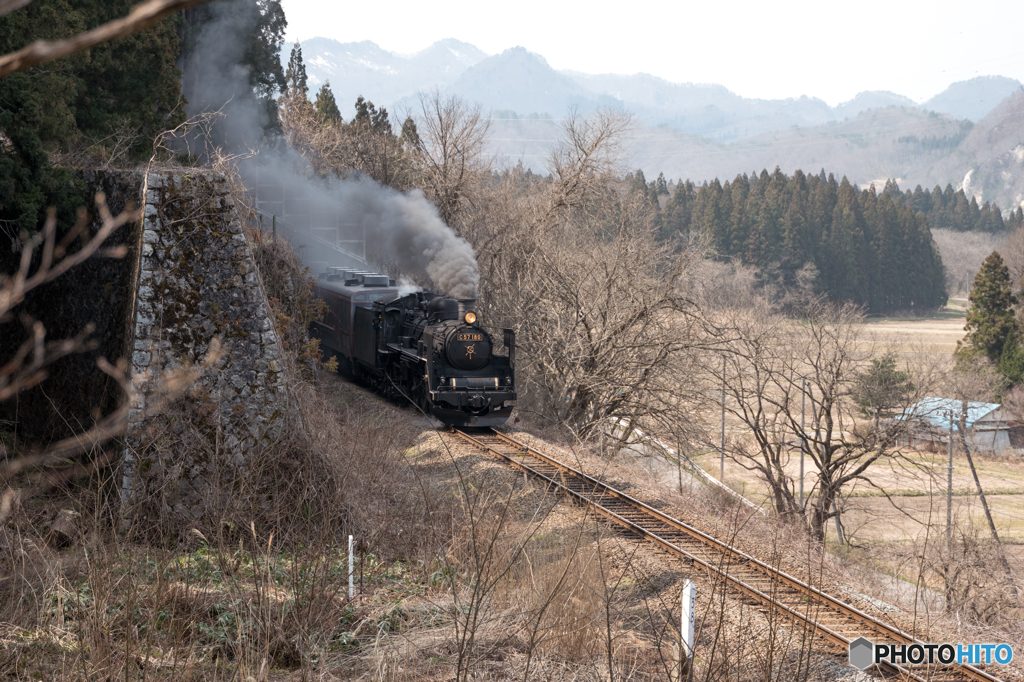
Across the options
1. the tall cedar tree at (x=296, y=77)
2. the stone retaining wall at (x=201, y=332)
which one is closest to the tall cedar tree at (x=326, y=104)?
the tall cedar tree at (x=296, y=77)

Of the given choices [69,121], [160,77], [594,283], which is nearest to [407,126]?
[594,283]

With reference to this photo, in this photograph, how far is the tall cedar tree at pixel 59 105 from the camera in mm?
10336

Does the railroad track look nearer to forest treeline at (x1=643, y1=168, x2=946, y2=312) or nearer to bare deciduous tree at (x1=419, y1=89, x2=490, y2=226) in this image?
bare deciduous tree at (x1=419, y1=89, x2=490, y2=226)

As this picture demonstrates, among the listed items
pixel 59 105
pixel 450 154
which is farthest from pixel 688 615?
pixel 450 154

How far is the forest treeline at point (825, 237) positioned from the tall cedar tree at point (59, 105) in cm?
7073

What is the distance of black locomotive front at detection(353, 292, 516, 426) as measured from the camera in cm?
1673

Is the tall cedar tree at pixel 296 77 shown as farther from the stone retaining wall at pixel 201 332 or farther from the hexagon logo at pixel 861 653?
the hexagon logo at pixel 861 653

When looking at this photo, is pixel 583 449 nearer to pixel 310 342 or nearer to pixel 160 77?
pixel 310 342

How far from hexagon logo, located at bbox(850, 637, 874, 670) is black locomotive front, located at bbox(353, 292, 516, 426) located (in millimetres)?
10214

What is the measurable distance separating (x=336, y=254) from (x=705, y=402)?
807 inches

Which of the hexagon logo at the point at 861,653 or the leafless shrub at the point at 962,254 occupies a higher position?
the leafless shrub at the point at 962,254

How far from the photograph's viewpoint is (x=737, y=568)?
32.9 ft

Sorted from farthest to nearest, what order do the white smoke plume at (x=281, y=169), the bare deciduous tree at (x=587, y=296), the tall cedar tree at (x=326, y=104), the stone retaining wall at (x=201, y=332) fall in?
the tall cedar tree at (x=326, y=104) < the white smoke plume at (x=281, y=169) < the bare deciduous tree at (x=587, y=296) < the stone retaining wall at (x=201, y=332)

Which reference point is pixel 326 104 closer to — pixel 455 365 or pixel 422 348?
pixel 422 348
